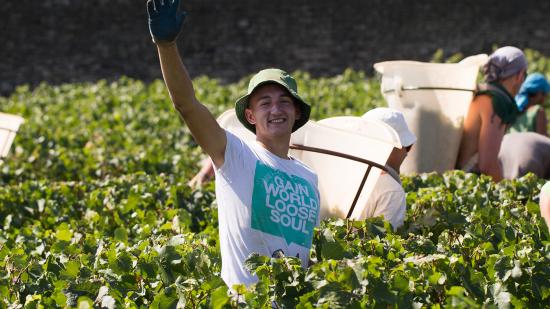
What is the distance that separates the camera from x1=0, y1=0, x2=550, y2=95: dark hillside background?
23.9 meters

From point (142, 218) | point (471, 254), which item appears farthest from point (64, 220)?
point (471, 254)

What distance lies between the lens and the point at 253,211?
4102 mm

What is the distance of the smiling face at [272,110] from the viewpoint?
14.0 ft

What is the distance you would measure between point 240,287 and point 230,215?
1.73 ft

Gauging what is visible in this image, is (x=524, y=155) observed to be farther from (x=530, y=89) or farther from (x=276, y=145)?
(x=276, y=145)

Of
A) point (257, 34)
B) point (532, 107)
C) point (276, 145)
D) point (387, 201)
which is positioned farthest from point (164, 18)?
point (257, 34)

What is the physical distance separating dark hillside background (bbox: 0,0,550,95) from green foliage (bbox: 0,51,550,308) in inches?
570

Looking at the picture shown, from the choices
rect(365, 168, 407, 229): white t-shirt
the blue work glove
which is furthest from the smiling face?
rect(365, 168, 407, 229): white t-shirt

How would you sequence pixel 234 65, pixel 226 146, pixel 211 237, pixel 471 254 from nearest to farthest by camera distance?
1. pixel 226 146
2. pixel 471 254
3. pixel 211 237
4. pixel 234 65

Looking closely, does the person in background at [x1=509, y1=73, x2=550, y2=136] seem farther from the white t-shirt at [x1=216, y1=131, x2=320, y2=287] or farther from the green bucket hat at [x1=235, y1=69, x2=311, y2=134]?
the white t-shirt at [x1=216, y1=131, x2=320, y2=287]

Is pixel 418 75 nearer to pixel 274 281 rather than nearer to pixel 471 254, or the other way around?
pixel 471 254

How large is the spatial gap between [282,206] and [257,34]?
20.4 m

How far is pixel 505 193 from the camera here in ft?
20.8

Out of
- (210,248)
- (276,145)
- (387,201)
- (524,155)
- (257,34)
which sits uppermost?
(257,34)
